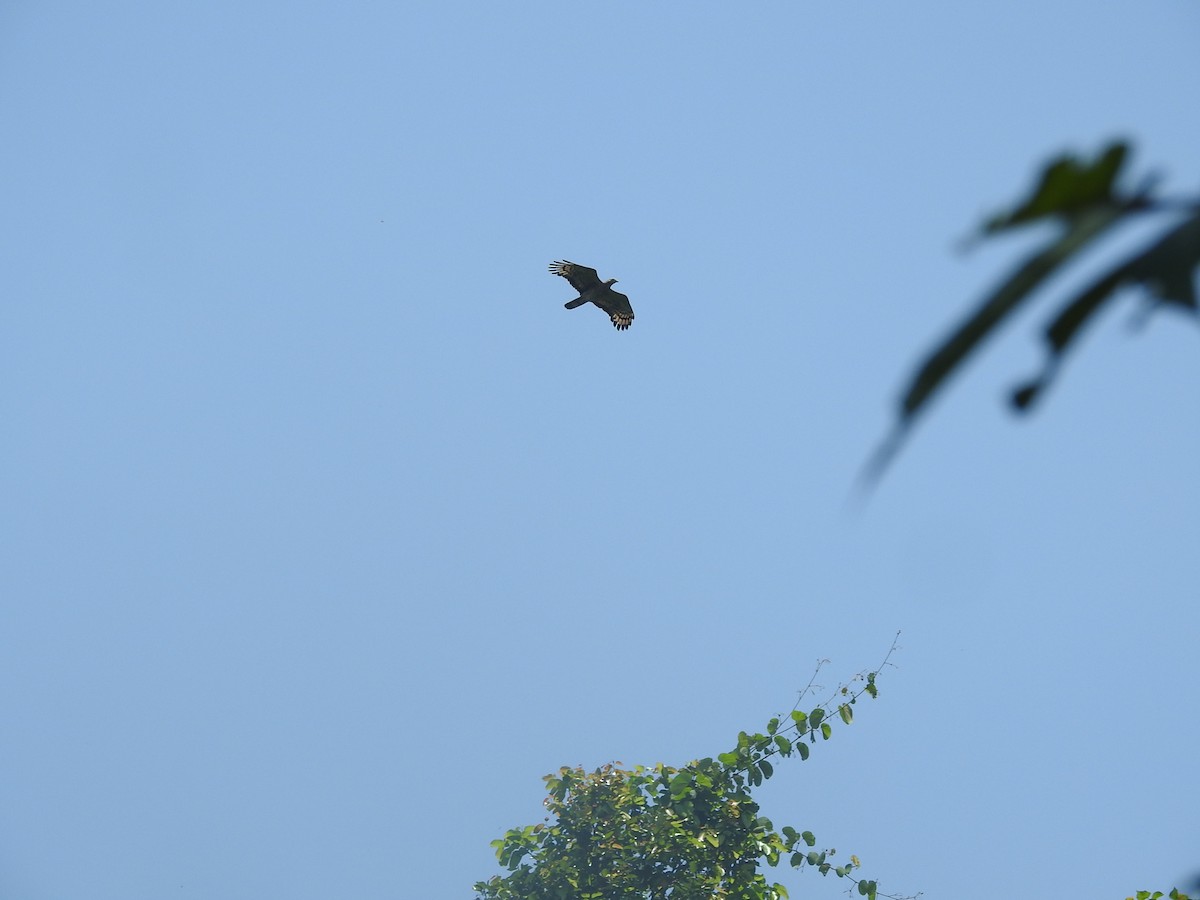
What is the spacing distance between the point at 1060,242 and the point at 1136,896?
1059cm

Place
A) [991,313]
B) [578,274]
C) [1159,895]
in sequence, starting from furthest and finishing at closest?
[578,274] < [1159,895] < [991,313]

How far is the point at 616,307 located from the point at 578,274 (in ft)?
3.34

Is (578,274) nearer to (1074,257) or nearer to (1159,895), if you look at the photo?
(1159,895)

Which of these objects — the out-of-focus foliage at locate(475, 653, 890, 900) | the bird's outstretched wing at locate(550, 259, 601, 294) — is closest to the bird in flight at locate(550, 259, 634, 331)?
the bird's outstretched wing at locate(550, 259, 601, 294)

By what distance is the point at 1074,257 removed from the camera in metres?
1.54

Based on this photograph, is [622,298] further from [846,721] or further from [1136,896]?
[1136,896]

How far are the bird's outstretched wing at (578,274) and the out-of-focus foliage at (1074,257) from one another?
2111 centimetres

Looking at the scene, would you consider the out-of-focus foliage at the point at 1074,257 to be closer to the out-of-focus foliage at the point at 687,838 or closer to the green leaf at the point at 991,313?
the green leaf at the point at 991,313

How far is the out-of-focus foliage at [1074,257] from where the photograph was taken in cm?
154

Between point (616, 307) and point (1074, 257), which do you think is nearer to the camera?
point (1074, 257)

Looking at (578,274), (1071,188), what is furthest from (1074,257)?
(578,274)

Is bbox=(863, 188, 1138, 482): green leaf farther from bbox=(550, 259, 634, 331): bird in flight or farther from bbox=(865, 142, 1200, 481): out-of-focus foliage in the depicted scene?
bbox=(550, 259, 634, 331): bird in flight

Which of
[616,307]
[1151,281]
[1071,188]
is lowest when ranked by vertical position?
[1151,281]

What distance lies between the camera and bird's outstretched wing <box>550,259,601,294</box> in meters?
22.8
